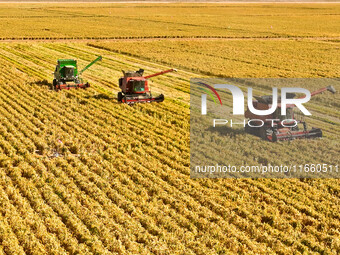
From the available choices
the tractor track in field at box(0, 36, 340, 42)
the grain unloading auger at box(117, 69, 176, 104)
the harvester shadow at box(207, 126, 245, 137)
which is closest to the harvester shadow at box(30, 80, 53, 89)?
the grain unloading auger at box(117, 69, 176, 104)

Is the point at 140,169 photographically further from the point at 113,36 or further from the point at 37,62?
the point at 113,36

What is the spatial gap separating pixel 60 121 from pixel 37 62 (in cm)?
2006

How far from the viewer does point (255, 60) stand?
4494 cm

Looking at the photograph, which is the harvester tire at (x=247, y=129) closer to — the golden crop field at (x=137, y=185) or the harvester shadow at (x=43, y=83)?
the golden crop field at (x=137, y=185)

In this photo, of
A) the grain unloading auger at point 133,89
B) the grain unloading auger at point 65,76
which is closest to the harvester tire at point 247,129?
the grain unloading auger at point 133,89

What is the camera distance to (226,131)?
21734 mm

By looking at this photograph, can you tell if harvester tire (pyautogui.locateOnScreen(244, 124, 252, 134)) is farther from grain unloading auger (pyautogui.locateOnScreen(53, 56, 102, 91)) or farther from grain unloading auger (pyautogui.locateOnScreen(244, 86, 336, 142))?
grain unloading auger (pyautogui.locateOnScreen(53, 56, 102, 91))

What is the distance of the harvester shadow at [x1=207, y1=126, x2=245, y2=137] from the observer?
21.4 metres

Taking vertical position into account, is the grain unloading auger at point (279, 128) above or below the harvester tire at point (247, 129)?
above

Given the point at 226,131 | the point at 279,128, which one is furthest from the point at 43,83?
the point at 279,128

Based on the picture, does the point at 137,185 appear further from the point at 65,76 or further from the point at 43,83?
the point at 43,83

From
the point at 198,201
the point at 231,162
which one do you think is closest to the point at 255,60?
the point at 231,162

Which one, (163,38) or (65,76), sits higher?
(163,38)

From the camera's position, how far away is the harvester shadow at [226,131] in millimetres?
21359
